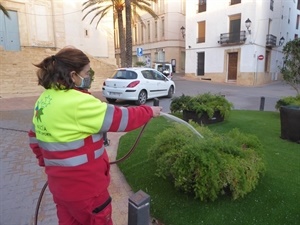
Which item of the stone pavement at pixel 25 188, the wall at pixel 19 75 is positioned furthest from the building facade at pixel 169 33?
the stone pavement at pixel 25 188

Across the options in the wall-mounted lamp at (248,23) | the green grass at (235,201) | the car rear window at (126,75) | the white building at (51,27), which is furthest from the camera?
the wall-mounted lamp at (248,23)

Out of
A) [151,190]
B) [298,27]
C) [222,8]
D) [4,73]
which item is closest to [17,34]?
[4,73]

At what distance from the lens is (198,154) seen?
2797 millimetres

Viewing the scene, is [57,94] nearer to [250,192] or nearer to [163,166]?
[163,166]

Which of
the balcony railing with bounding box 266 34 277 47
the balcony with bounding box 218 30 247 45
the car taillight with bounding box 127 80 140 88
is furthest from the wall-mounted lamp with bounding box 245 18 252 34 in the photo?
the car taillight with bounding box 127 80 140 88

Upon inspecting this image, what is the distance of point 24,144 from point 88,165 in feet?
15.6

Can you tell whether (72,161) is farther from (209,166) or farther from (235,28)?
(235,28)

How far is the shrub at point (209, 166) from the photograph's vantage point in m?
2.78

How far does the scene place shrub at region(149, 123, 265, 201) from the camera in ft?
9.11

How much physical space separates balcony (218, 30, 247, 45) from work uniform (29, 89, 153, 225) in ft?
81.9

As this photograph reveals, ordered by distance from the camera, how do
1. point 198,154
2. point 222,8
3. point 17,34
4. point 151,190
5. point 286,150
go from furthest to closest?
point 222,8, point 17,34, point 286,150, point 151,190, point 198,154

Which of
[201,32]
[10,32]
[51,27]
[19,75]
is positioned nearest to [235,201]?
[19,75]

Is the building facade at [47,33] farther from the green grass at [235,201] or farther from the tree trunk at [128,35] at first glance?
the green grass at [235,201]

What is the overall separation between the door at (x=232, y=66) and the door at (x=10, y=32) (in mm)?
20350
